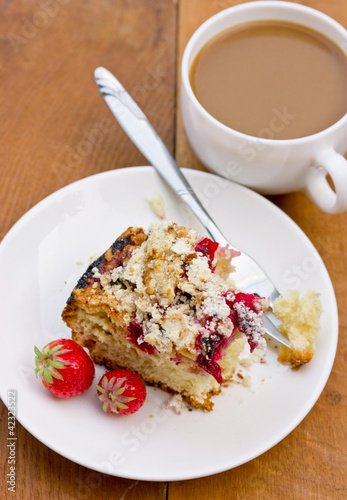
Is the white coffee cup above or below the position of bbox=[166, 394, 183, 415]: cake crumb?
above

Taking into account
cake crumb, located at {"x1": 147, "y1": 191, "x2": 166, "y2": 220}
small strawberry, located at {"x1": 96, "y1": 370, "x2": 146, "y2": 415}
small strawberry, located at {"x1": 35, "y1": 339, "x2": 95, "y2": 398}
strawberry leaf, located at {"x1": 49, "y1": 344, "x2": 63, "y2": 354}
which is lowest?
small strawberry, located at {"x1": 96, "y1": 370, "x2": 146, "y2": 415}

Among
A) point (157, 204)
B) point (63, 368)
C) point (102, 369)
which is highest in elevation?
point (63, 368)

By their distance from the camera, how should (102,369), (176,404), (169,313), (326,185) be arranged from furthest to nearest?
(326,185)
(102,369)
(176,404)
(169,313)

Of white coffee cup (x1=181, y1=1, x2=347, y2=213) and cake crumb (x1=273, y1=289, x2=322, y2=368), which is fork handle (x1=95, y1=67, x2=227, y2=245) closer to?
white coffee cup (x1=181, y1=1, x2=347, y2=213)

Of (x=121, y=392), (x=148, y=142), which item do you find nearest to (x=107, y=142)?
(x=148, y=142)

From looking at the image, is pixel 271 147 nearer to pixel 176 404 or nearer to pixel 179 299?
pixel 179 299

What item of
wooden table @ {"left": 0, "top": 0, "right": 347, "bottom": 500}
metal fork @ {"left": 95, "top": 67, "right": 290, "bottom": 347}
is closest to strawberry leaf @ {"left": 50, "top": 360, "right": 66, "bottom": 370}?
wooden table @ {"left": 0, "top": 0, "right": 347, "bottom": 500}

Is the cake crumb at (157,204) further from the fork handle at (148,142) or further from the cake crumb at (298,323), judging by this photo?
the cake crumb at (298,323)
